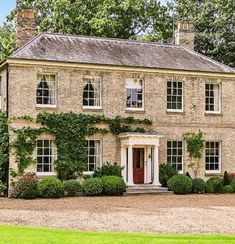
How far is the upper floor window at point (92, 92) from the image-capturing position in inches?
1348

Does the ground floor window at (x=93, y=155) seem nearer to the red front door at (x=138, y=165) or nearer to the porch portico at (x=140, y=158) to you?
the porch portico at (x=140, y=158)

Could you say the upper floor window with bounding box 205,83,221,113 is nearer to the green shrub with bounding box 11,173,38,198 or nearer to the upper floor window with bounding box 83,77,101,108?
the upper floor window with bounding box 83,77,101,108

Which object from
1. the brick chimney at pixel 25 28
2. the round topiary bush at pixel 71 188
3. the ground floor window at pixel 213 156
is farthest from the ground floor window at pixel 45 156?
the ground floor window at pixel 213 156

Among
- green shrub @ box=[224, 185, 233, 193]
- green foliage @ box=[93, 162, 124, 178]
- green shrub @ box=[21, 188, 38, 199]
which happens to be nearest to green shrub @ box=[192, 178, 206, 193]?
green shrub @ box=[224, 185, 233, 193]

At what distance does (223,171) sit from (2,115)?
1369 cm

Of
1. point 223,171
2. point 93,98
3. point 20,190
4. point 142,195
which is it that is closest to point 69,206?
point 20,190

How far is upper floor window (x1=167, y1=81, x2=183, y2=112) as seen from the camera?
36125 millimetres

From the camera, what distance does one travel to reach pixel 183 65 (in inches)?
1446

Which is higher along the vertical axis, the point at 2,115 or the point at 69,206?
the point at 2,115

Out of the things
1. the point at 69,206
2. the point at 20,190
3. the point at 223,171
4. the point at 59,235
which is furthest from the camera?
the point at 223,171

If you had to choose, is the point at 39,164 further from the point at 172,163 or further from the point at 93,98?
the point at 172,163

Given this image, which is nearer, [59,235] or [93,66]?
[59,235]

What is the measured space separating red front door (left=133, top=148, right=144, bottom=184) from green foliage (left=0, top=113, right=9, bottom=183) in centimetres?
738

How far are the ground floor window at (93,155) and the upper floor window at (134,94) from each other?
2919 millimetres
